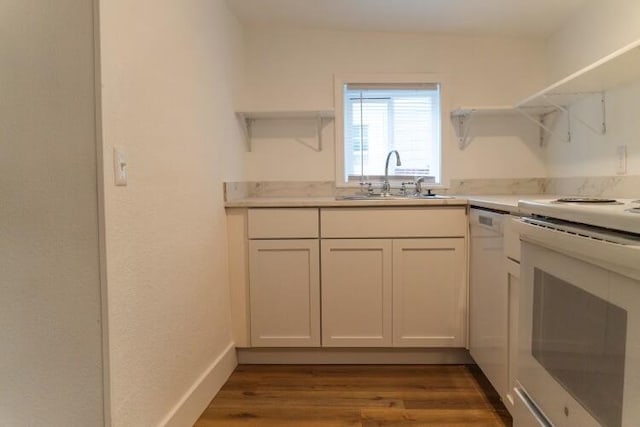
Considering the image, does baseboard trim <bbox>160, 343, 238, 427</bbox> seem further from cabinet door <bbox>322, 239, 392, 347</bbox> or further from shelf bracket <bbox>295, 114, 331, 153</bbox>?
shelf bracket <bbox>295, 114, 331, 153</bbox>

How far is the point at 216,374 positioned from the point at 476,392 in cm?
133

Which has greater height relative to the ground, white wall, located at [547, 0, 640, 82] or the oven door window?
white wall, located at [547, 0, 640, 82]

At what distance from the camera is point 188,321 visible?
179 cm

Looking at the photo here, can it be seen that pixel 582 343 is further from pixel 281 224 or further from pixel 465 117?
pixel 465 117

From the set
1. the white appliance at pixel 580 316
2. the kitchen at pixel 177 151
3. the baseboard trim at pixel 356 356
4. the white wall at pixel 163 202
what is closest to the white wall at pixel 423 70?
the kitchen at pixel 177 151

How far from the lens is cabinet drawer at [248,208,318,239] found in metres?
2.33

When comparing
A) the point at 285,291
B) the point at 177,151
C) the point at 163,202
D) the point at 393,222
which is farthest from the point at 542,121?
the point at 163,202

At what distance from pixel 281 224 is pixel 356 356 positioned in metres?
0.90

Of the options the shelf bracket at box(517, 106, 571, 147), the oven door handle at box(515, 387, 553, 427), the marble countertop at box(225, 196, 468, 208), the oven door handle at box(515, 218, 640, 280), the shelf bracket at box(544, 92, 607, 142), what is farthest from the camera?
the shelf bracket at box(517, 106, 571, 147)

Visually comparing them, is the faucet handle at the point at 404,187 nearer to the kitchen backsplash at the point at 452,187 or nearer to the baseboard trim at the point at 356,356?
the kitchen backsplash at the point at 452,187

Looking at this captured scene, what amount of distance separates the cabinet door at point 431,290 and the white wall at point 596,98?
2.79 ft

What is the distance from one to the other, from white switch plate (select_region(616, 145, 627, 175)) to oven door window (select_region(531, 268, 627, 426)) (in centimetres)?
129

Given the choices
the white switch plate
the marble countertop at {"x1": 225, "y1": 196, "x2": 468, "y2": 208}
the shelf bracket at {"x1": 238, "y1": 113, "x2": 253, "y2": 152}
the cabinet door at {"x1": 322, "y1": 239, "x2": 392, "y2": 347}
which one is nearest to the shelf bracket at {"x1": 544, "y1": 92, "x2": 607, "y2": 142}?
the white switch plate

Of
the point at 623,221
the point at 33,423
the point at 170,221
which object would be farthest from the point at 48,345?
the point at 623,221
